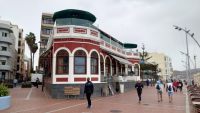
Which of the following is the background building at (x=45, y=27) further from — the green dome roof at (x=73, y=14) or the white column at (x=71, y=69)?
the white column at (x=71, y=69)

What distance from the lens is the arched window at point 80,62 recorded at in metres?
23.3

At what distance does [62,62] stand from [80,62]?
5.67ft

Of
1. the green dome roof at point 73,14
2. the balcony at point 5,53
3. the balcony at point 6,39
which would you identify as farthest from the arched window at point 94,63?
the balcony at point 5,53

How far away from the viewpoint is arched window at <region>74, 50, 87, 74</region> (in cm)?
2327

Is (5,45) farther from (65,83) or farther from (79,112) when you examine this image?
(79,112)

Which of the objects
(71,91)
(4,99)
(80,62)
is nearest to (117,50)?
(80,62)

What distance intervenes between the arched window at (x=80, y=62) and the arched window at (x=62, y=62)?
85cm

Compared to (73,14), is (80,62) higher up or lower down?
lower down

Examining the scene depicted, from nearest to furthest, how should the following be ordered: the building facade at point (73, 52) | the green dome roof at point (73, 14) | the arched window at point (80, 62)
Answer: the building facade at point (73, 52) < the arched window at point (80, 62) < the green dome roof at point (73, 14)

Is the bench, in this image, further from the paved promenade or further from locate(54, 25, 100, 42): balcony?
locate(54, 25, 100, 42): balcony

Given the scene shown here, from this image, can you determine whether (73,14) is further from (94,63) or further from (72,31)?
(94,63)

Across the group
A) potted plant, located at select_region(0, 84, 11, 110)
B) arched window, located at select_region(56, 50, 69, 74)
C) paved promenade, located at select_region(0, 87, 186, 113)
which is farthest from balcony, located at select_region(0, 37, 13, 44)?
potted plant, located at select_region(0, 84, 11, 110)

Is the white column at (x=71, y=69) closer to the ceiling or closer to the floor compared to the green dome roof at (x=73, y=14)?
closer to the floor

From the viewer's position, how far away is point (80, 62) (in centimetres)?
2353
